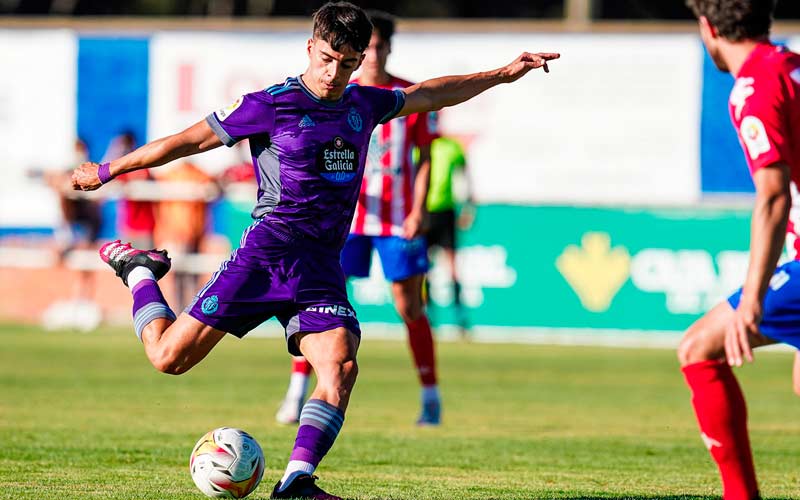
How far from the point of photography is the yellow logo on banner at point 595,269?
1780 cm

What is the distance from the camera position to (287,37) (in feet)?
65.7

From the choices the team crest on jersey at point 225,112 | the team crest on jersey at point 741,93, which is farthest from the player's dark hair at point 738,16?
the team crest on jersey at point 225,112

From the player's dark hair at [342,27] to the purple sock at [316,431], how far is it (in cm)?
152

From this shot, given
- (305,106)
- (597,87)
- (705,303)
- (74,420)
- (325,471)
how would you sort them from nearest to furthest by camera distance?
(305,106), (325,471), (74,420), (705,303), (597,87)

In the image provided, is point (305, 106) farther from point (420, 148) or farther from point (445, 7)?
point (445, 7)

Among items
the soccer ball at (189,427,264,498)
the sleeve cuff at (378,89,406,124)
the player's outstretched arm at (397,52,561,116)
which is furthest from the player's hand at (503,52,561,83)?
the soccer ball at (189,427,264,498)

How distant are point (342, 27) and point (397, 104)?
2.09 feet

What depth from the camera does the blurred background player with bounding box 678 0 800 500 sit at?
16.5 ft

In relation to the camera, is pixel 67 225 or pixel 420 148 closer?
pixel 420 148

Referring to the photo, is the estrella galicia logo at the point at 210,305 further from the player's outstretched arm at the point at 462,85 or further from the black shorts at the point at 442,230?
the black shorts at the point at 442,230

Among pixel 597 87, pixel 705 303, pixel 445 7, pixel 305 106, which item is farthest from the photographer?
pixel 445 7

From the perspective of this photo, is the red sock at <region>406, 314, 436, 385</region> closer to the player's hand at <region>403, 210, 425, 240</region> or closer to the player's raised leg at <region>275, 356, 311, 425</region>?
the player's hand at <region>403, 210, 425, 240</region>

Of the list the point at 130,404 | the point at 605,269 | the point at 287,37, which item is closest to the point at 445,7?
the point at 287,37

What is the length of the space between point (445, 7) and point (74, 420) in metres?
28.1
